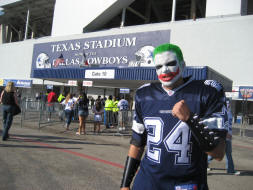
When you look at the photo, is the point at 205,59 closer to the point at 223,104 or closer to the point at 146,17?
the point at 146,17

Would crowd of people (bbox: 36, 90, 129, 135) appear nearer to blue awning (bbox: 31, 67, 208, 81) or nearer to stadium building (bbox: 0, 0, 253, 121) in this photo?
stadium building (bbox: 0, 0, 253, 121)

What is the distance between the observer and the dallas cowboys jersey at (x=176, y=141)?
1.53 m

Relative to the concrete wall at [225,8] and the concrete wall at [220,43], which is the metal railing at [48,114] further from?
the concrete wall at [225,8]

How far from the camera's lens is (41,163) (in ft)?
16.7

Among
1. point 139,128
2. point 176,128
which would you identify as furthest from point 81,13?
point 176,128

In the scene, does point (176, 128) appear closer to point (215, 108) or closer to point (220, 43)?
point (215, 108)

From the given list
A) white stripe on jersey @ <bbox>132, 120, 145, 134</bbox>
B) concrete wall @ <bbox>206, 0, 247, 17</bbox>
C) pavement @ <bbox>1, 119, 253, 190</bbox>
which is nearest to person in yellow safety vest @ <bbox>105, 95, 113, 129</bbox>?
pavement @ <bbox>1, 119, 253, 190</bbox>

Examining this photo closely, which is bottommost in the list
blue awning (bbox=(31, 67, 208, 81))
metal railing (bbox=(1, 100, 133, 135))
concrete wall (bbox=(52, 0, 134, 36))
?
metal railing (bbox=(1, 100, 133, 135))

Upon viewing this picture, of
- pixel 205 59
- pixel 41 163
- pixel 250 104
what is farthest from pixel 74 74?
pixel 250 104

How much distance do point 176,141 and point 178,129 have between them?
86 millimetres

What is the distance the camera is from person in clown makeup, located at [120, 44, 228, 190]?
4.66ft

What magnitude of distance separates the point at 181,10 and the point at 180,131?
35.4 metres

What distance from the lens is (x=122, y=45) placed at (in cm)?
2361

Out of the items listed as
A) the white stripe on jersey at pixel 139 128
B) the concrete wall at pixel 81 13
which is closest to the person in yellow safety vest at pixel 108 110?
the white stripe on jersey at pixel 139 128
